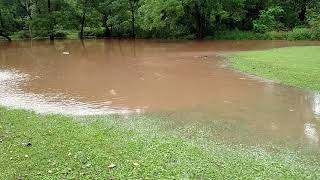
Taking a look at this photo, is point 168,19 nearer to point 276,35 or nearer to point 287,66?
point 276,35

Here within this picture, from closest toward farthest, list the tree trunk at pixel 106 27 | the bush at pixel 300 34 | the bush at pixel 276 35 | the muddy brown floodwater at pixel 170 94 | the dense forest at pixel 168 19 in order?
the muddy brown floodwater at pixel 170 94
the bush at pixel 300 34
the bush at pixel 276 35
the dense forest at pixel 168 19
the tree trunk at pixel 106 27

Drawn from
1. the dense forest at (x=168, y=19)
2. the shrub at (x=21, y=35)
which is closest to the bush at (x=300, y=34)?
the dense forest at (x=168, y=19)

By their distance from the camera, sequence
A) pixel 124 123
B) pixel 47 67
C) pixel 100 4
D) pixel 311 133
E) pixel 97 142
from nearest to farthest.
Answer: pixel 97 142, pixel 311 133, pixel 124 123, pixel 47 67, pixel 100 4

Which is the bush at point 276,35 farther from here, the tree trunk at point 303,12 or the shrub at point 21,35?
the shrub at point 21,35

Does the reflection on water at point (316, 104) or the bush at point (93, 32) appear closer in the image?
the reflection on water at point (316, 104)

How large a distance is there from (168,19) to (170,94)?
79.7ft

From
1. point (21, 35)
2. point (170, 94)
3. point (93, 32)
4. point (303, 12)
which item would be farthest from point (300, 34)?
point (21, 35)

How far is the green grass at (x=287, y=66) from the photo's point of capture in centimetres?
1438

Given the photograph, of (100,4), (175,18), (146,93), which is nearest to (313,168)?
(146,93)

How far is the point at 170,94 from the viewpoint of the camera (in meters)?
13.3

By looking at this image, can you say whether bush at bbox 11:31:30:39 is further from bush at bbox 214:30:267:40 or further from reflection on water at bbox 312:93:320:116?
reflection on water at bbox 312:93:320:116

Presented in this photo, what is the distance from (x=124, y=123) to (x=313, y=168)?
4.62 m

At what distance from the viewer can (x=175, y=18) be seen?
36.3 m

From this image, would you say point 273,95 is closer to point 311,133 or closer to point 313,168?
point 311,133
